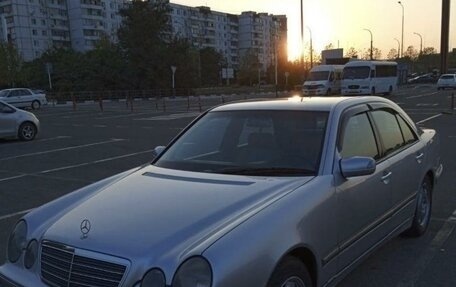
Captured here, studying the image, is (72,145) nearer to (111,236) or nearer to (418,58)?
(111,236)

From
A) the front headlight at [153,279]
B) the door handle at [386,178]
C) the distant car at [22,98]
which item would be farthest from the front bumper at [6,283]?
the distant car at [22,98]

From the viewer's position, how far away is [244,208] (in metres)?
2.93

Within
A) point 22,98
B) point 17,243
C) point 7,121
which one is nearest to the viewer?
point 17,243

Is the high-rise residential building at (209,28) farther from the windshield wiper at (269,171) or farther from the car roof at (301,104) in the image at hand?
the windshield wiper at (269,171)

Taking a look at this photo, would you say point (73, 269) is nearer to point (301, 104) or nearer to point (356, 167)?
point (356, 167)

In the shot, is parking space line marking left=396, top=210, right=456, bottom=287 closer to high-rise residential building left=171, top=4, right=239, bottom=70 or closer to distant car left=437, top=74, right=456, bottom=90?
distant car left=437, top=74, right=456, bottom=90

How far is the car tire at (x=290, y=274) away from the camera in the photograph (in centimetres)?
276

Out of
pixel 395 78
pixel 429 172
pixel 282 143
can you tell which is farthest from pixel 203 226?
pixel 395 78

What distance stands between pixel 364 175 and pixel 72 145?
1171 cm

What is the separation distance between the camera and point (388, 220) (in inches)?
165

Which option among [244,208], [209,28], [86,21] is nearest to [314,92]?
[244,208]

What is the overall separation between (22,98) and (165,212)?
115 feet

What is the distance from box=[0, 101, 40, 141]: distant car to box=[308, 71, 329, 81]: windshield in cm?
2776

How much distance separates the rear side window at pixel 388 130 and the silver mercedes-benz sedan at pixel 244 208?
0.6 inches
